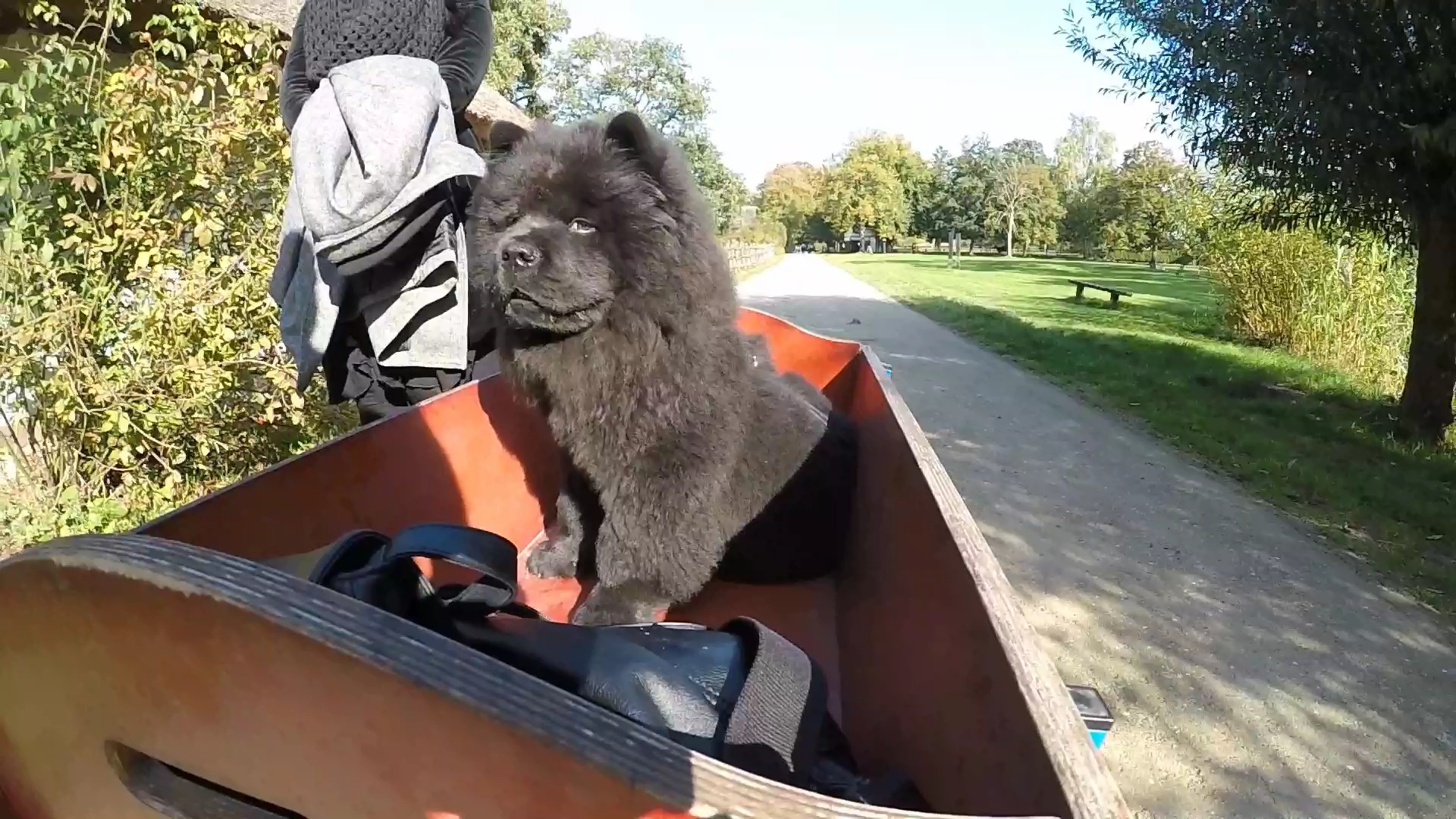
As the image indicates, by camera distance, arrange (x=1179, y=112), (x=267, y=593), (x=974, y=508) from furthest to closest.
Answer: (x=1179, y=112) → (x=974, y=508) → (x=267, y=593)

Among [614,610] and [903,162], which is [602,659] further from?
[903,162]

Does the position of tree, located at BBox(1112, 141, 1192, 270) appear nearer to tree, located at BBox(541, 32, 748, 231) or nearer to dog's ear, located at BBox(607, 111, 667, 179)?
tree, located at BBox(541, 32, 748, 231)

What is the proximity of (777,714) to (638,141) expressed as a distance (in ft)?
5.07

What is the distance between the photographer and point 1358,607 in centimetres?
446

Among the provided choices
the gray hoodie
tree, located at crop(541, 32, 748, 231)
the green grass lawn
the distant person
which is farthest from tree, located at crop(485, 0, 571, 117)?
the gray hoodie

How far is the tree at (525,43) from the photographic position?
2270cm

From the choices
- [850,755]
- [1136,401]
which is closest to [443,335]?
[850,755]

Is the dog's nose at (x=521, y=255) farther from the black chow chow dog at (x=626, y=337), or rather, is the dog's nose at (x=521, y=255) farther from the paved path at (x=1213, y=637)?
the paved path at (x=1213, y=637)

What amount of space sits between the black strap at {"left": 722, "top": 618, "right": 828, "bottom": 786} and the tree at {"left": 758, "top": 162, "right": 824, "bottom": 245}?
75.1 m

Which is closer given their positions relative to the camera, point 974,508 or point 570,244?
point 570,244

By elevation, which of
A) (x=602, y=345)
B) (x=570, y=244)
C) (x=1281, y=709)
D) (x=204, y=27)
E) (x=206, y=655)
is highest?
(x=204, y=27)

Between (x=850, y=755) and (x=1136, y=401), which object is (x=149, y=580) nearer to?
(x=850, y=755)

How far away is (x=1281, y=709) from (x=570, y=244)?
355 centimetres

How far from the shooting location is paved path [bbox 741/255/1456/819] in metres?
3.11
